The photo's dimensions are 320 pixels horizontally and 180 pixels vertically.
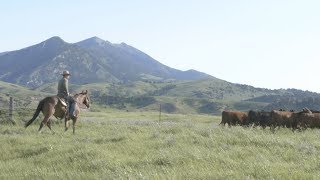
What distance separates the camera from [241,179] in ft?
26.9

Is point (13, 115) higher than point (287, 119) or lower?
lower

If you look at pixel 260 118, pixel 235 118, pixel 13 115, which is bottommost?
pixel 13 115

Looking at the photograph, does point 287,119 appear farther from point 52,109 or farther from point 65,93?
point 52,109

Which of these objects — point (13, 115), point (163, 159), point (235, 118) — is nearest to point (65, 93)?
point (13, 115)

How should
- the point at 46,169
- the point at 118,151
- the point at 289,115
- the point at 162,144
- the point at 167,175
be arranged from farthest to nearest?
the point at 289,115 → the point at 162,144 → the point at 118,151 → the point at 46,169 → the point at 167,175

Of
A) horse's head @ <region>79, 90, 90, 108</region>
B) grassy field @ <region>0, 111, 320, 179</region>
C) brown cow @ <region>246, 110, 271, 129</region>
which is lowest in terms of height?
grassy field @ <region>0, 111, 320, 179</region>

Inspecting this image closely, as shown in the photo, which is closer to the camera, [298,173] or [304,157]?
[298,173]

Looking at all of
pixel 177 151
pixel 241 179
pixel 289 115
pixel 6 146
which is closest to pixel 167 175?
pixel 241 179

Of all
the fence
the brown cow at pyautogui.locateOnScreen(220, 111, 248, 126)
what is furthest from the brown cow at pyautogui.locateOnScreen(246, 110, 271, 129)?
the fence

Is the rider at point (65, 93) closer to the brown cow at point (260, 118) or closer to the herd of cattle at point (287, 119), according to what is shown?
the herd of cattle at point (287, 119)

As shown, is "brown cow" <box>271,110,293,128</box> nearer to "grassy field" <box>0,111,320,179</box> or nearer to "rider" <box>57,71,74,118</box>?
"grassy field" <box>0,111,320,179</box>

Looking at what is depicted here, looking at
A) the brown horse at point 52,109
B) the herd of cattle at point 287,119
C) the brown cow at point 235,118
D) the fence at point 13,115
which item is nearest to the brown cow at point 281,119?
the herd of cattle at point 287,119

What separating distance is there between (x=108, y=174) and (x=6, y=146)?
721 cm

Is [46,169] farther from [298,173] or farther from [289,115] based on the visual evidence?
[289,115]
